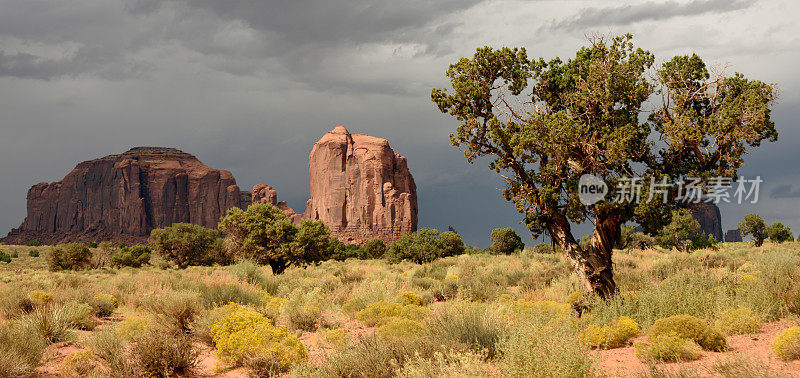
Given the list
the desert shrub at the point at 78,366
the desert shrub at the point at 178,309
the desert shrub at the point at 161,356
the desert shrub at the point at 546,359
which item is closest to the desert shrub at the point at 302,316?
the desert shrub at the point at 178,309

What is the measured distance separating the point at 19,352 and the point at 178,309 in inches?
141

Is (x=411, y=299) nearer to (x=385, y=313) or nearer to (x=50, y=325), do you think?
(x=385, y=313)

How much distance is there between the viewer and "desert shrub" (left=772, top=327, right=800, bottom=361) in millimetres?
6043

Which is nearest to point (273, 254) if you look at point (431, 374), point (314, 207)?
point (431, 374)

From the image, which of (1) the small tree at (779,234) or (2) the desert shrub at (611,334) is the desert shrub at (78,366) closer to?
(2) the desert shrub at (611,334)

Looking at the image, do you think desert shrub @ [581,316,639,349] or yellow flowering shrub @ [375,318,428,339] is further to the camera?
yellow flowering shrub @ [375,318,428,339]

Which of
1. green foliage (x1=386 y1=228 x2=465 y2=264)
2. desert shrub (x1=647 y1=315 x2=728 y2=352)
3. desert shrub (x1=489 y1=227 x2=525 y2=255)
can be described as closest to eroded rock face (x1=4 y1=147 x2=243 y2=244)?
green foliage (x1=386 y1=228 x2=465 y2=264)

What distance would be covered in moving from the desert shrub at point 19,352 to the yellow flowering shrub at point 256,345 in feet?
9.13

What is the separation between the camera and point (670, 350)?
6516 mm

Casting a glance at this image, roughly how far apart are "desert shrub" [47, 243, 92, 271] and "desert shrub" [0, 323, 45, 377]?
51.3 meters

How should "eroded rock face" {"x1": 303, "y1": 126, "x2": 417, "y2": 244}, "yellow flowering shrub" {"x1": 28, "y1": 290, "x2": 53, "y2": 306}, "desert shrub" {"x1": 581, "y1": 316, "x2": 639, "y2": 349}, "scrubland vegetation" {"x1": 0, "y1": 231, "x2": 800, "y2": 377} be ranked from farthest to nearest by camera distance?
1. "eroded rock face" {"x1": 303, "y1": 126, "x2": 417, "y2": 244}
2. "yellow flowering shrub" {"x1": 28, "y1": 290, "x2": 53, "y2": 306}
3. "desert shrub" {"x1": 581, "y1": 316, "x2": 639, "y2": 349}
4. "scrubland vegetation" {"x1": 0, "y1": 231, "x2": 800, "y2": 377}

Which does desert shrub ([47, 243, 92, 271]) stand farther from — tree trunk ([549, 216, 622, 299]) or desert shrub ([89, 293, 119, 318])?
tree trunk ([549, 216, 622, 299])

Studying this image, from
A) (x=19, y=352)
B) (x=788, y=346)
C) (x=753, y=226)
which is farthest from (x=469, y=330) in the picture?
(x=753, y=226)

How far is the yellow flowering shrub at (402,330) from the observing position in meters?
7.92
